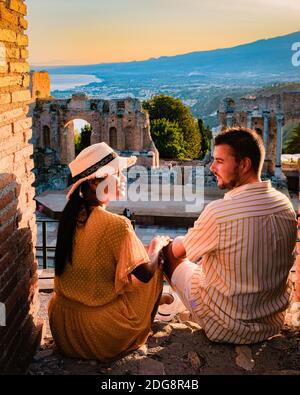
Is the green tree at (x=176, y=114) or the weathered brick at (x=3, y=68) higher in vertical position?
the weathered brick at (x=3, y=68)

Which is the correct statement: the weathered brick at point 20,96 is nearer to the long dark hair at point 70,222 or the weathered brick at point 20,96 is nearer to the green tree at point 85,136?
the long dark hair at point 70,222

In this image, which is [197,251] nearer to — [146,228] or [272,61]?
[146,228]

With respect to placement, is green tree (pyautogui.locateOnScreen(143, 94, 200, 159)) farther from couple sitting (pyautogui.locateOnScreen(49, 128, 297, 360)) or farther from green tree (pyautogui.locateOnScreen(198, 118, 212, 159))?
couple sitting (pyautogui.locateOnScreen(49, 128, 297, 360))

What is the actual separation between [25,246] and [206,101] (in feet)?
380

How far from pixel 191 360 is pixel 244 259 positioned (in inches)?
37.4

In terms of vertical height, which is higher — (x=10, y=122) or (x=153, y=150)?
(x=10, y=122)

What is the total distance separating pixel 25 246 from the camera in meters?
4.45

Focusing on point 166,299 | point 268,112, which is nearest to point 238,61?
point 268,112

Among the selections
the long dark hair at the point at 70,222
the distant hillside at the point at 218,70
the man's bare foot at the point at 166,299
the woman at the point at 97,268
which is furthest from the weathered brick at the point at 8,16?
the distant hillside at the point at 218,70

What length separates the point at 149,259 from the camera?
14.7ft

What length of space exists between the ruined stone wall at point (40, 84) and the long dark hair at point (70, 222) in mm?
39951

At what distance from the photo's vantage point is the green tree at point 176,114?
50500mm

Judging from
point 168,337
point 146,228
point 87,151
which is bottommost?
point 146,228

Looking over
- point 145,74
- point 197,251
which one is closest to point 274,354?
point 197,251
